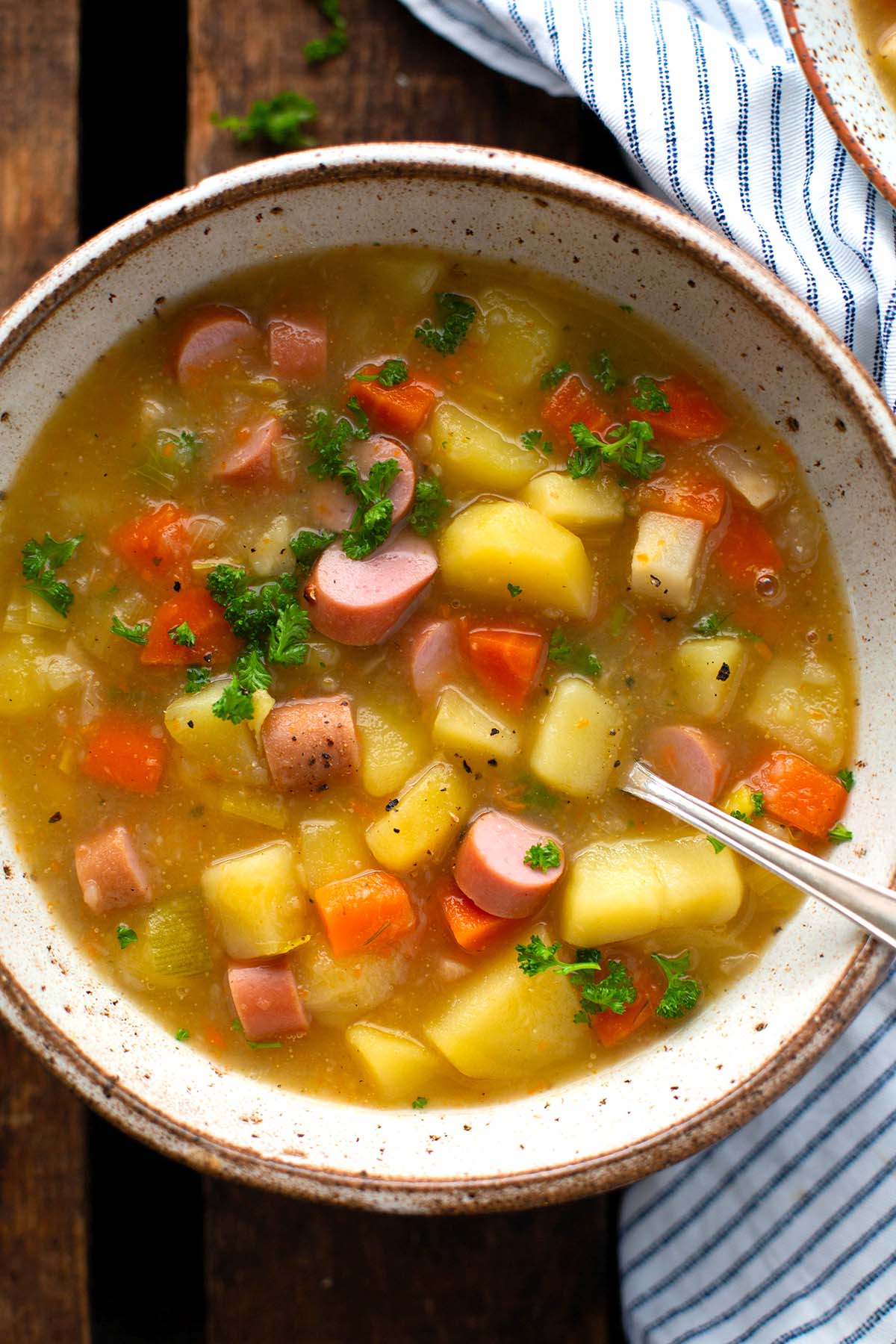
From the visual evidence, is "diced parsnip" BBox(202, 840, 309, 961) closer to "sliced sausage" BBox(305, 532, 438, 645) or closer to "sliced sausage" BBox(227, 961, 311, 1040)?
"sliced sausage" BBox(227, 961, 311, 1040)

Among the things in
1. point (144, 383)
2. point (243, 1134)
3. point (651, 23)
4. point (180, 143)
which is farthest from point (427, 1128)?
point (180, 143)

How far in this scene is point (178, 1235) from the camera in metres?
3.93

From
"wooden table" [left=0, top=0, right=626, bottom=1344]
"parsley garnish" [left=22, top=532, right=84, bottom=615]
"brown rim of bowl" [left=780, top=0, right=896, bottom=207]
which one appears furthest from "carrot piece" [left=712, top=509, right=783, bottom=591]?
"parsley garnish" [left=22, top=532, right=84, bottom=615]

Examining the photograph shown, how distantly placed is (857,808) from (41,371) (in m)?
2.28

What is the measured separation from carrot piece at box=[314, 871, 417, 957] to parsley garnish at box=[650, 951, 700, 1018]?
65 centimetres

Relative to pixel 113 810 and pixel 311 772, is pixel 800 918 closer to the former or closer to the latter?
pixel 311 772

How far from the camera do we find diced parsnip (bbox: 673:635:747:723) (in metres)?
2.97

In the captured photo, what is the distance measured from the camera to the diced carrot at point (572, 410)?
2.98 metres

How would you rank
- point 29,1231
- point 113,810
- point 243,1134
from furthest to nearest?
point 29,1231
point 113,810
point 243,1134

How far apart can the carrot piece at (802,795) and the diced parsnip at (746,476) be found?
653mm

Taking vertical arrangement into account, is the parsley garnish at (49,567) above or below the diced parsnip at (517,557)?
below

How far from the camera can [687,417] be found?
2990mm

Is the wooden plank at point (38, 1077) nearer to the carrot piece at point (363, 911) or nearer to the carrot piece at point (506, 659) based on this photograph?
the carrot piece at point (363, 911)

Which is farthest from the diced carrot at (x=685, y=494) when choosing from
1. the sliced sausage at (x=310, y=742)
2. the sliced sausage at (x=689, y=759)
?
the sliced sausage at (x=310, y=742)
